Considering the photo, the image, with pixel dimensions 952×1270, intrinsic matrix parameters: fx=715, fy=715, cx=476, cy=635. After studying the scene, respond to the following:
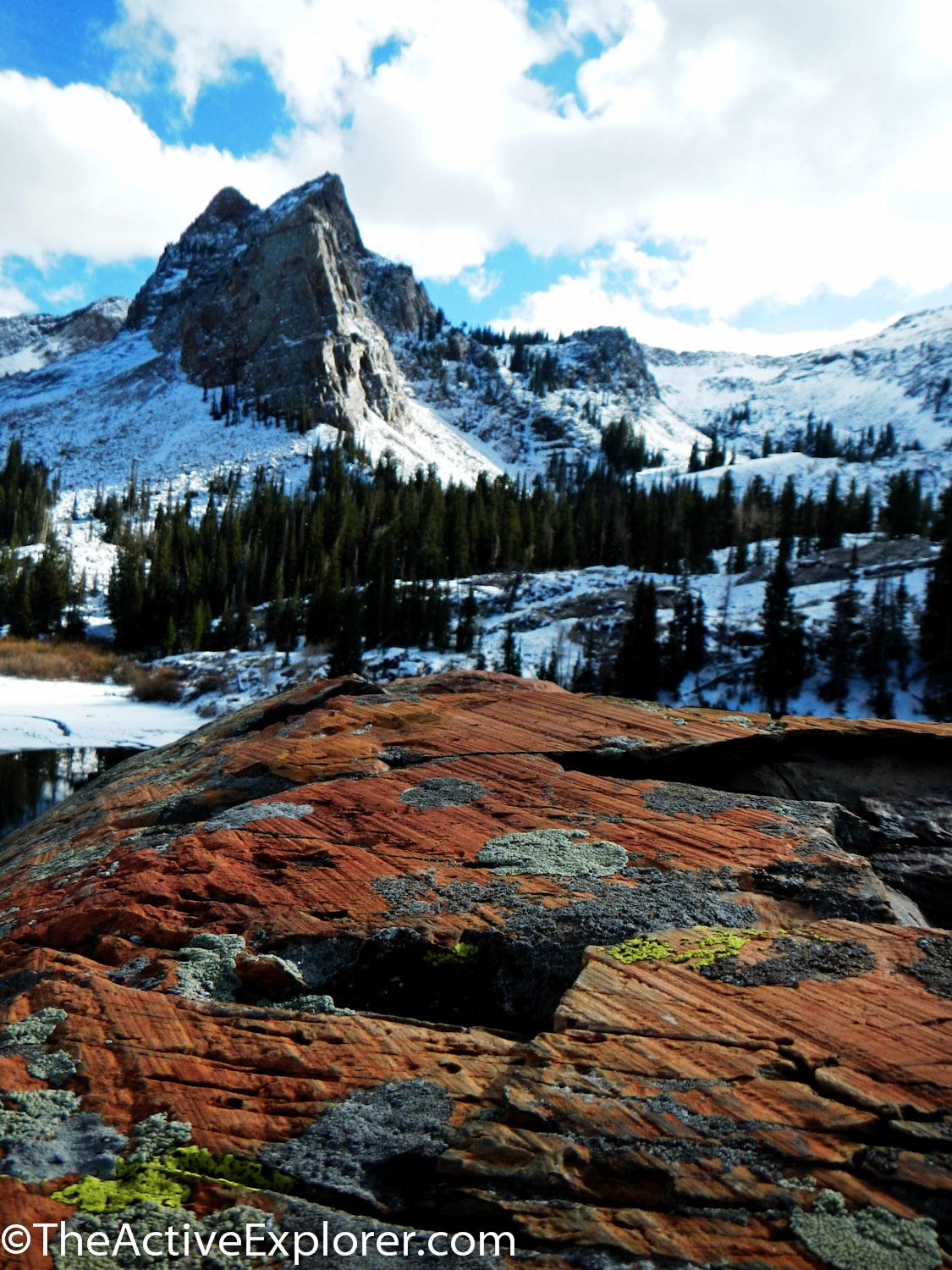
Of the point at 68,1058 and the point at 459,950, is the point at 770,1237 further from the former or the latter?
the point at 68,1058

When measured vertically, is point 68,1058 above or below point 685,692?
above

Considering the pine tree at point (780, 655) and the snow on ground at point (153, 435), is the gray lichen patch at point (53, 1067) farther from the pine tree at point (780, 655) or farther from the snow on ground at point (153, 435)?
the snow on ground at point (153, 435)

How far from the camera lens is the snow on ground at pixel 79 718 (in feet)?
141

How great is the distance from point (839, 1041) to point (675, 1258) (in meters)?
1.43

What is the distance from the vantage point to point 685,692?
2339 inches

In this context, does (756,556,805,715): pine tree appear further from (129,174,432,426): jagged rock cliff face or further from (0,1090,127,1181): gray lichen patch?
(129,174,432,426): jagged rock cliff face

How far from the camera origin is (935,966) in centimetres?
407

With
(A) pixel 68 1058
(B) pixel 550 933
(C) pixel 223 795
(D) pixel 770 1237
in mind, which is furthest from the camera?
(C) pixel 223 795

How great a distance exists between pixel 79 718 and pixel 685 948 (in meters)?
51.7

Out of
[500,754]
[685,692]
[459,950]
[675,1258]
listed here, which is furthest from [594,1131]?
[685,692]

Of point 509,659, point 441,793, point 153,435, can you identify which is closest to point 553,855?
point 441,793

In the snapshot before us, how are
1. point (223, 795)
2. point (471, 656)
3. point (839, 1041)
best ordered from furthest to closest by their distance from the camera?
point (471, 656) → point (223, 795) → point (839, 1041)

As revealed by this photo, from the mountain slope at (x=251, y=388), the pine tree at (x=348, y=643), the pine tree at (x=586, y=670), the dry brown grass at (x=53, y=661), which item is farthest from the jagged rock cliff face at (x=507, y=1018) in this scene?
the mountain slope at (x=251, y=388)

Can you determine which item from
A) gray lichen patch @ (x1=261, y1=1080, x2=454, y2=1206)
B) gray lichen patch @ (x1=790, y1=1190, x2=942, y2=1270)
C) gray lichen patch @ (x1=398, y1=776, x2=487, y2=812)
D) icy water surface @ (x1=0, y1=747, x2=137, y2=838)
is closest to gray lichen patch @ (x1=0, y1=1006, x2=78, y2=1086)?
gray lichen patch @ (x1=261, y1=1080, x2=454, y2=1206)
